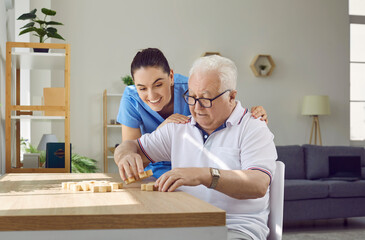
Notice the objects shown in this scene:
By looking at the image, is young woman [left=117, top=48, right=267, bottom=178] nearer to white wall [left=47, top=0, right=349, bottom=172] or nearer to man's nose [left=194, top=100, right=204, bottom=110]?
man's nose [left=194, top=100, right=204, bottom=110]

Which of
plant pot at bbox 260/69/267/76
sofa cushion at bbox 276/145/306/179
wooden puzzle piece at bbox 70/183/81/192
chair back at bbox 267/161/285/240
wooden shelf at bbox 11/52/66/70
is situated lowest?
sofa cushion at bbox 276/145/306/179

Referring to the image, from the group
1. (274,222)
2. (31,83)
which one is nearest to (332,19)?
(31,83)

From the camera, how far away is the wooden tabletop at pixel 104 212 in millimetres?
1035

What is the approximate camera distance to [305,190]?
16.3 ft

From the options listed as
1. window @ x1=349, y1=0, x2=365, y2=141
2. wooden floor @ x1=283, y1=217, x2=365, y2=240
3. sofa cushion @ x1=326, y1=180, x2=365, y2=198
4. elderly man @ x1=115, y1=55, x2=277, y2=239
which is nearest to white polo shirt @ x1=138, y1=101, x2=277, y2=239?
elderly man @ x1=115, y1=55, x2=277, y2=239

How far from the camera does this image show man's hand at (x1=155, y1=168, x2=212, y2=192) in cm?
146

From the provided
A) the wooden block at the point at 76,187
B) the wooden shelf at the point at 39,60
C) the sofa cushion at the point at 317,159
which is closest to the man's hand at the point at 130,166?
the wooden block at the point at 76,187

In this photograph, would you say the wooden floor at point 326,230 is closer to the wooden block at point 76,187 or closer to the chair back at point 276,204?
the chair back at point 276,204

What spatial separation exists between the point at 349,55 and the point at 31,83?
498 centimetres

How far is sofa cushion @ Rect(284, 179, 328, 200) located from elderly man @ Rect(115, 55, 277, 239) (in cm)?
318

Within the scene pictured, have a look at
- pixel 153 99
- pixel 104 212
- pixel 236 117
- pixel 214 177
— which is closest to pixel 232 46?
pixel 153 99

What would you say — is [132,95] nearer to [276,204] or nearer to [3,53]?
[276,204]

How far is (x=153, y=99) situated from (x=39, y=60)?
67.8 inches

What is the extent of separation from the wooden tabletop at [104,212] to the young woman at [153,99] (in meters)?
0.70
